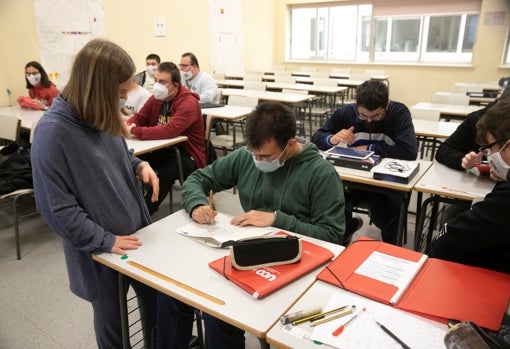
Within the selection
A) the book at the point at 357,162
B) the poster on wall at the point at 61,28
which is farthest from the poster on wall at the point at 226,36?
the book at the point at 357,162

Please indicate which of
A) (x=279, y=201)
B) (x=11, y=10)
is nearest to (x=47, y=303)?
(x=279, y=201)

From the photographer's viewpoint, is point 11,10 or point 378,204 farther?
point 11,10

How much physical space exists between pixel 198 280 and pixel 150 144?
→ 78.3 inches

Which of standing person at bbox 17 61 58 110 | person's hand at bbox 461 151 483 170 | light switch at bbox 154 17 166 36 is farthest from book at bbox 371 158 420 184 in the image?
light switch at bbox 154 17 166 36

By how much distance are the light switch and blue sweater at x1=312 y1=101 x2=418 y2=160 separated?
182 inches

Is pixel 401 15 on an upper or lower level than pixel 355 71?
upper

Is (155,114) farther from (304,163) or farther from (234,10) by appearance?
(234,10)

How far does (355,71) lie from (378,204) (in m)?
7.67

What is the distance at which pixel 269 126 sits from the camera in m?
1.48

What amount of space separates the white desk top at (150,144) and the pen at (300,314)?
2.09 m

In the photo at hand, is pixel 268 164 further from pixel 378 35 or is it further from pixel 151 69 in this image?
pixel 378 35

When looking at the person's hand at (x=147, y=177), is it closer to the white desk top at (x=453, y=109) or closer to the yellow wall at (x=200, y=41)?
the white desk top at (x=453, y=109)

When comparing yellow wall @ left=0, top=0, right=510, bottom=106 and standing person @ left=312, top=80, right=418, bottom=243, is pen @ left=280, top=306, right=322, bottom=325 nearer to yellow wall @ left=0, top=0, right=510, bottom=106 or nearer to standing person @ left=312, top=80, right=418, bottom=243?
standing person @ left=312, top=80, right=418, bottom=243

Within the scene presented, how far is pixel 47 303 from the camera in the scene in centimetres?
230
